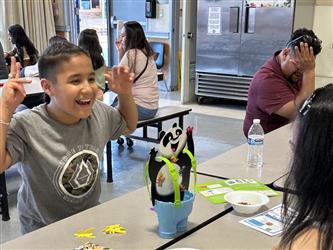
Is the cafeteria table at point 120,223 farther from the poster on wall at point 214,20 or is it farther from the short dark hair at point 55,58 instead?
the poster on wall at point 214,20

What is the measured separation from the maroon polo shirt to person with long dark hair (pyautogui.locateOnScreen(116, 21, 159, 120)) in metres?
1.26

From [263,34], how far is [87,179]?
14.8 ft

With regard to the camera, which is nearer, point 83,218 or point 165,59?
point 83,218

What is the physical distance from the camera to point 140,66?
385cm

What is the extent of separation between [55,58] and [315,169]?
1.10m

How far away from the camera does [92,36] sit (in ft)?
12.5

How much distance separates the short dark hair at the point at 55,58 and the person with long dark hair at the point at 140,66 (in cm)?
206

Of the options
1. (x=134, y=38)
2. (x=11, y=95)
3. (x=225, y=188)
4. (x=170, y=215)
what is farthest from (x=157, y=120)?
(x=170, y=215)

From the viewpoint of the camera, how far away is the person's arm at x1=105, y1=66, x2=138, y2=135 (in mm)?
1792

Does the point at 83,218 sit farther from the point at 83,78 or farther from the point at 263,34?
the point at 263,34

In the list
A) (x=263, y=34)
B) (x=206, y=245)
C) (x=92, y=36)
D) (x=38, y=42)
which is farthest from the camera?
(x=38, y=42)

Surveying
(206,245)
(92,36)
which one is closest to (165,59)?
(92,36)

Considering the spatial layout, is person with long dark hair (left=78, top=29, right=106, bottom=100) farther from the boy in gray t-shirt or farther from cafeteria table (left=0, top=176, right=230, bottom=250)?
cafeteria table (left=0, top=176, right=230, bottom=250)

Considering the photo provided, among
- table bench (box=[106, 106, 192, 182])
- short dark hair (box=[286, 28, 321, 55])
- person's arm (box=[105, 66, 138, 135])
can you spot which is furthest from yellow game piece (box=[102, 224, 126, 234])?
table bench (box=[106, 106, 192, 182])
